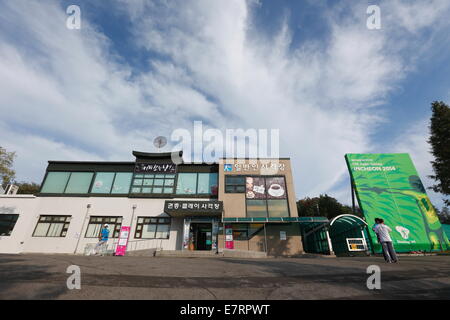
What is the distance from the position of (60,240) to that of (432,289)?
2268 centimetres

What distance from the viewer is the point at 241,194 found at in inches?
734

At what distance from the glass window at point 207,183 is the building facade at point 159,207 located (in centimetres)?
10

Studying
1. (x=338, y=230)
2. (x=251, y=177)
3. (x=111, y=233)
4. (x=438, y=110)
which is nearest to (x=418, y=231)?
(x=338, y=230)

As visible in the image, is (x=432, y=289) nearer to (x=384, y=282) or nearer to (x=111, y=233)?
(x=384, y=282)

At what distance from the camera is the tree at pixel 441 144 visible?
19.5 metres

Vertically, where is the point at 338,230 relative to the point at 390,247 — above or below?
above

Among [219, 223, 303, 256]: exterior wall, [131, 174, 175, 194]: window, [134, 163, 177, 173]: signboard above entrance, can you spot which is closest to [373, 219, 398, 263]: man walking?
[219, 223, 303, 256]: exterior wall

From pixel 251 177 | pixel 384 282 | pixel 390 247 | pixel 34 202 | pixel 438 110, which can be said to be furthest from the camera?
pixel 438 110

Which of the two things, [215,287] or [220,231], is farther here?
[220,231]

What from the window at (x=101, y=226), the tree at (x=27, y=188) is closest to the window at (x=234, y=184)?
the window at (x=101, y=226)

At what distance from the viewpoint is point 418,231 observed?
17094 mm

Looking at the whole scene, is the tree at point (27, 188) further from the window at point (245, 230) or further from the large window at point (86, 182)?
the window at point (245, 230)

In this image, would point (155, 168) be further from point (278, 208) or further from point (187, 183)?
point (278, 208)

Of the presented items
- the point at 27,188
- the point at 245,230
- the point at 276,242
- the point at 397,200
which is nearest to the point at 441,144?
the point at 397,200
